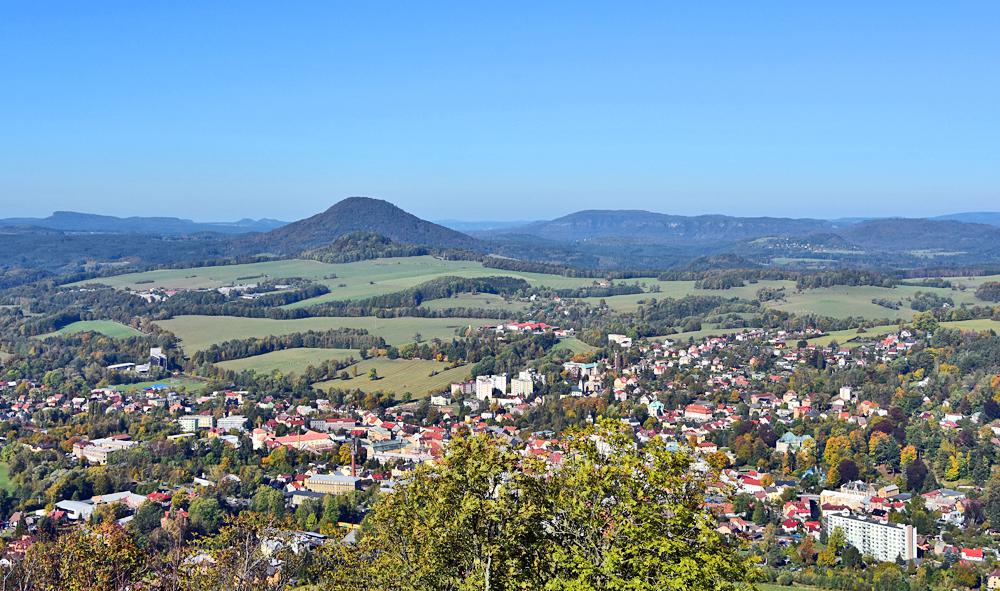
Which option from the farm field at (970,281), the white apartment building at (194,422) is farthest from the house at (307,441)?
the farm field at (970,281)

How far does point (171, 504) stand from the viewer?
117 feet

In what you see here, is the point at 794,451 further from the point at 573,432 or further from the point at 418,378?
the point at 573,432

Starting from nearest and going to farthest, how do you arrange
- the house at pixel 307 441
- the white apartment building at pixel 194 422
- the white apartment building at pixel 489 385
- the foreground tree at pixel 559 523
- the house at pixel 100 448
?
the foreground tree at pixel 559 523 < the house at pixel 100 448 < the house at pixel 307 441 < the white apartment building at pixel 194 422 < the white apartment building at pixel 489 385

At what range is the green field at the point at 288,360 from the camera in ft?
221

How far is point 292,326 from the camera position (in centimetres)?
8406

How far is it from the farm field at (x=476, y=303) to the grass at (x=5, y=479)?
5520cm

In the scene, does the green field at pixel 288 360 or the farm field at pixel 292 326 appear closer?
the green field at pixel 288 360

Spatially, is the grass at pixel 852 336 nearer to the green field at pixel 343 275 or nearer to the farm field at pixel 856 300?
the farm field at pixel 856 300

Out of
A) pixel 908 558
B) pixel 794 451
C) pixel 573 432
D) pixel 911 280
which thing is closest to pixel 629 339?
pixel 794 451

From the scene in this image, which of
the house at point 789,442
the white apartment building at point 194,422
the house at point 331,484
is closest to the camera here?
the house at point 331,484

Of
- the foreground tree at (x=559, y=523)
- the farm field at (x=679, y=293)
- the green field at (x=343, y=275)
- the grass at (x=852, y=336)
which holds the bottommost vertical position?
the grass at (x=852, y=336)

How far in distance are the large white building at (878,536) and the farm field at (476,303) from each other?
207 ft

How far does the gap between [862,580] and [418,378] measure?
125 feet

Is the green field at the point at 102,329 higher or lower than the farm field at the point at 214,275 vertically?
lower
